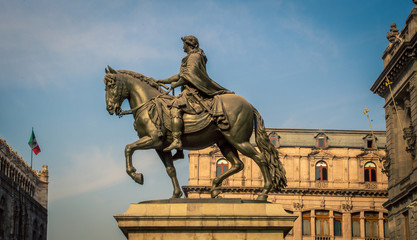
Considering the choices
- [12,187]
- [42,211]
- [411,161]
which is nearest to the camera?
[411,161]

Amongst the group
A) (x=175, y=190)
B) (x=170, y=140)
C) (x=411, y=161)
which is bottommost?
(x=175, y=190)

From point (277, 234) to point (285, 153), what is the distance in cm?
6431

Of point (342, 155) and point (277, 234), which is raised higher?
point (342, 155)

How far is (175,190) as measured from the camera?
17250 mm

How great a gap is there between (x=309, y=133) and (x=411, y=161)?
3027 centimetres

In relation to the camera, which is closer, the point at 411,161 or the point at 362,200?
the point at 411,161

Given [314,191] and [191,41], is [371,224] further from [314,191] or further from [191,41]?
[191,41]

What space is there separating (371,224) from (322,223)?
5.47 metres

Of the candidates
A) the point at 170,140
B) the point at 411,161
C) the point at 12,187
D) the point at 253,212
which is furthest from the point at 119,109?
the point at 12,187

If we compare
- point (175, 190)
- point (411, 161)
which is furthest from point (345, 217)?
point (175, 190)

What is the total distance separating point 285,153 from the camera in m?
80.0

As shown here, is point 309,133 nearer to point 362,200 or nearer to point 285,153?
point 285,153

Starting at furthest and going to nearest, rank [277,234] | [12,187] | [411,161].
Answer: [12,187], [411,161], [277,234]

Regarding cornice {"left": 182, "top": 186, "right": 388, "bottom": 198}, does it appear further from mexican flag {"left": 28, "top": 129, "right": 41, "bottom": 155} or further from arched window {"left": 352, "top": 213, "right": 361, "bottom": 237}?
mexican flag {"left": 28, "top": 129, "right": 41, "bottom": 155}
